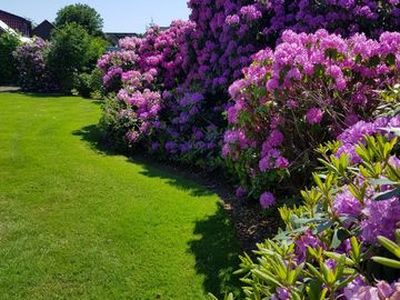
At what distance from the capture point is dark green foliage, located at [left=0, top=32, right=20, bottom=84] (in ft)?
82.4

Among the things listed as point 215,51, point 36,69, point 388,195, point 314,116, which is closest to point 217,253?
point 314,116

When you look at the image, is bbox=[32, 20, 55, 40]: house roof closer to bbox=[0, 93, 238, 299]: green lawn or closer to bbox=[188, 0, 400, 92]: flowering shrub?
bbox=[188, 0, 400, 92]: flowering shrub

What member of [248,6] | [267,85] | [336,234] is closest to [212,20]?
[248,6]

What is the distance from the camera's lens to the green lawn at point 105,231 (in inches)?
168

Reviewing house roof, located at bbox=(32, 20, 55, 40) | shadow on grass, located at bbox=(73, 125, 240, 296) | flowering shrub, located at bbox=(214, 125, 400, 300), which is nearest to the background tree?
house roof, located at bbox=(32, 20, 55, 40)

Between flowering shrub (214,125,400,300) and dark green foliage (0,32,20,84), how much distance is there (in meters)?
25.6

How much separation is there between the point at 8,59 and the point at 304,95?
23414 millimetres

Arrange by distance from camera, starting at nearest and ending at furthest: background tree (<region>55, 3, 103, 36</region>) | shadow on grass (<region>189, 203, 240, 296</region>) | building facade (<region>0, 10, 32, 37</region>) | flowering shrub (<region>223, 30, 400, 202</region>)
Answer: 1. shadow on grass (<region>189, 203, 240, 296</region>)
2. flowering shrub (<region>223, 30, 400, 202</region>)
3. building facade (<region>0, 10, 32, 37</region>)
4. background tree (<region>55, 3, 103, 36</region>)

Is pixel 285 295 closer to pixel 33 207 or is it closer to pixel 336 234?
pixel 336 234

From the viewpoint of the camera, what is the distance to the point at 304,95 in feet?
16.3

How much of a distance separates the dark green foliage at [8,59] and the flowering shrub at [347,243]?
25.6 m

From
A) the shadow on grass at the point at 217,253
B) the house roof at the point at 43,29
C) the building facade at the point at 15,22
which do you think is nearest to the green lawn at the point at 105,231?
the shadow on grass at the point at 217,253

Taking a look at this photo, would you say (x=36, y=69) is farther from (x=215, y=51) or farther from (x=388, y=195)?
(x=388, y=195)

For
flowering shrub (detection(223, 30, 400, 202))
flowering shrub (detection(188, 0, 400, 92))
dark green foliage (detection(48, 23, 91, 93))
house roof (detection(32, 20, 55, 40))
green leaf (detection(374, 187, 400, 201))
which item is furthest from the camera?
house roof (detection(32, 20, 55, 40))
